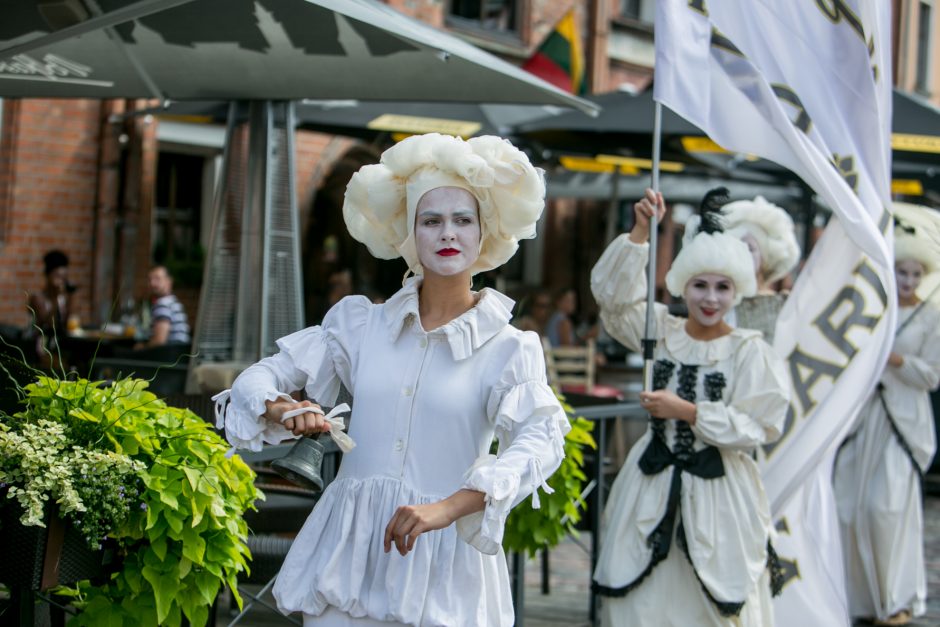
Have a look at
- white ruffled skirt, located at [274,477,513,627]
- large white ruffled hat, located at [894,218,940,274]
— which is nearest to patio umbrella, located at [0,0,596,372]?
white ruffled skirt, located at [274,477,513,627]

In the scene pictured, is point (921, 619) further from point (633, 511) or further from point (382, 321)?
point (382, 321)

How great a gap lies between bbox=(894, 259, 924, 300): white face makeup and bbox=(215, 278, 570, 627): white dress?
16.9 feet

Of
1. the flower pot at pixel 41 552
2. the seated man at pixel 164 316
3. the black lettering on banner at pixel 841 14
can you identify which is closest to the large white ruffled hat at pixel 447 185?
the flower pot at pixel 41 552

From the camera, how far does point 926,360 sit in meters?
7.82

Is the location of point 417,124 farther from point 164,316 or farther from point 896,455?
point 896,455

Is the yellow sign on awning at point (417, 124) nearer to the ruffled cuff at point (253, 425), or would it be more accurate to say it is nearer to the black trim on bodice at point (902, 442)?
the black trim on bodice at point (902, 442)

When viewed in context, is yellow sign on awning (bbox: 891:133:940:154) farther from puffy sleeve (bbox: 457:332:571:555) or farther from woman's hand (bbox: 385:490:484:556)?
woman's hand (bbox: 385:490:484:556)

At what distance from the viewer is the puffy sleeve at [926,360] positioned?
773 cm

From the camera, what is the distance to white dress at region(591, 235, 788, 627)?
511 cm

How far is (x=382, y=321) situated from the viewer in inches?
131

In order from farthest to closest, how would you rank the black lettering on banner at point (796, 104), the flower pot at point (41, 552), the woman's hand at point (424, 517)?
the black lettering on banner at point (796, 104) → the flower pot at point (41, 552) → the woman's hand at point (424, 517)

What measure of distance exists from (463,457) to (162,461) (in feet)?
2.88

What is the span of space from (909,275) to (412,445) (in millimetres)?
5432

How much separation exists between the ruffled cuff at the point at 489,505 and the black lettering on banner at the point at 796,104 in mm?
3127
